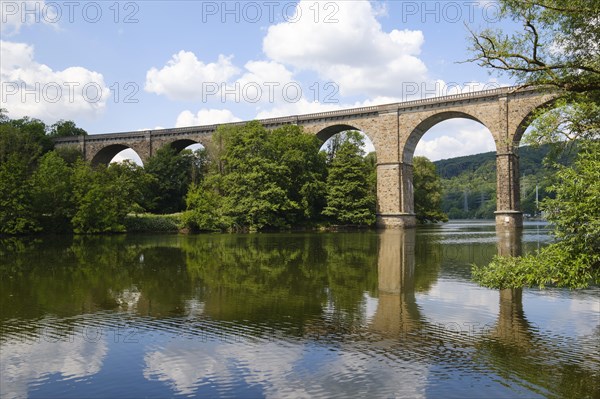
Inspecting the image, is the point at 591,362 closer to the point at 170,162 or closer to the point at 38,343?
the point at 38,343

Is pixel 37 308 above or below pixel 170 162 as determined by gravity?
below

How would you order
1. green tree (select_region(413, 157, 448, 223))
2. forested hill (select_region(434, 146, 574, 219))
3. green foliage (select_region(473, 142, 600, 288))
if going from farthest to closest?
forested hill (select_region(434, 146, 574, 219)) < green tree (select_region(413, 157, 448, 223)) < green foliage (select_region(473, 142, 600, 288))

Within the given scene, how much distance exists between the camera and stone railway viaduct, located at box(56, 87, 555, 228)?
39344mm

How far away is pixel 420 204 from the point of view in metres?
59.8

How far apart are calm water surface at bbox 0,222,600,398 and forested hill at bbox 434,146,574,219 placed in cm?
8854

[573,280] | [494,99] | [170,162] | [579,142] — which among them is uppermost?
[494,99]

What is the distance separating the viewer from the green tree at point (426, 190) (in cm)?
5956

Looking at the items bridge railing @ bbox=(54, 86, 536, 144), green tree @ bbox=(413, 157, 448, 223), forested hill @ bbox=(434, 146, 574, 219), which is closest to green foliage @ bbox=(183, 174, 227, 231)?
bridge railing @ bbox=(54, 86, 536, 144)

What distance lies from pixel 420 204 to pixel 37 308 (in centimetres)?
5365

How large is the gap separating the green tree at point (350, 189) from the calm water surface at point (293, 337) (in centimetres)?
3015

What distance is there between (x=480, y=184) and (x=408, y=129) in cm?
9049

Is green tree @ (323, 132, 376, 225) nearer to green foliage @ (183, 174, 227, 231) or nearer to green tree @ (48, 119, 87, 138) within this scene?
green foliage @ (183, 174, 227, 231)

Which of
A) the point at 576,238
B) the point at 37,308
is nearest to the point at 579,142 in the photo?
the point at 576,238

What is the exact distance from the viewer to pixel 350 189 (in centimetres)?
4406
